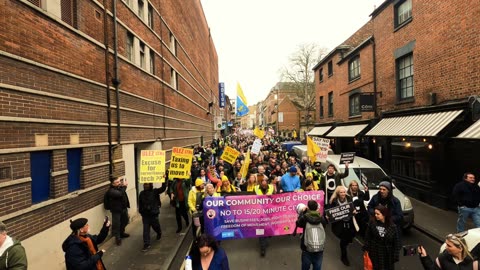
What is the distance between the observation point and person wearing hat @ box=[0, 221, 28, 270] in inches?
130

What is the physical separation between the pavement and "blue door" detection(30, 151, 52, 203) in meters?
2.04

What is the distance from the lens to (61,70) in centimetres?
628

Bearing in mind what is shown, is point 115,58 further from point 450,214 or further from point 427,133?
point 450,214

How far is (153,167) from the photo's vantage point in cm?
759

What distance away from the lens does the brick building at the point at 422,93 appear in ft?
29.0

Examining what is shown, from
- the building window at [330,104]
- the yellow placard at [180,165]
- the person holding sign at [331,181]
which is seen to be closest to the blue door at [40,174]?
the yellow placard at [180,165]

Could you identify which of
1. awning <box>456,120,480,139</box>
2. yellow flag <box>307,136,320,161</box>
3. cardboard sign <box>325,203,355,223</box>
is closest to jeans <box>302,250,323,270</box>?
cardboard sign <box>325,203,355,223</box>

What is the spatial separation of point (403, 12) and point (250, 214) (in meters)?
12.0

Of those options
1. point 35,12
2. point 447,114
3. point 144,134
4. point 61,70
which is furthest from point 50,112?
point 447,114

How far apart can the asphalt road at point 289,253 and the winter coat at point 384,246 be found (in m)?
1.55

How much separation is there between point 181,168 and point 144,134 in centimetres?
434

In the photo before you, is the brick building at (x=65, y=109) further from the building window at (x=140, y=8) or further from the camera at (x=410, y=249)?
the camera at (x=410, y=249)

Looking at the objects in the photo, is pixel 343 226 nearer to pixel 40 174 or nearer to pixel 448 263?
pixel 448 263

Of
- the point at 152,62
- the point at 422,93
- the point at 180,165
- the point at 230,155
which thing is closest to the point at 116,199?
the point at 180,165
